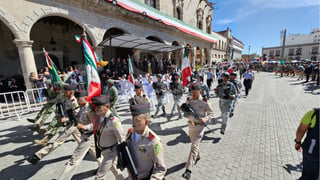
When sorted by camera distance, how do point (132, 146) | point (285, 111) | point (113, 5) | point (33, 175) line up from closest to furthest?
point (132, 146), point (33, 175), point (285, 111), point (113, 5)

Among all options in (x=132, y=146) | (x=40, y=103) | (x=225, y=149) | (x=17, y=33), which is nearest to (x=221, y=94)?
(x=225, y=149)

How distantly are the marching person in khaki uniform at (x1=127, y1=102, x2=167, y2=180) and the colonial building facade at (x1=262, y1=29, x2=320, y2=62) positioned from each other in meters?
64.1

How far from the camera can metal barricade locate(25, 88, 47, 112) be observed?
7.13m

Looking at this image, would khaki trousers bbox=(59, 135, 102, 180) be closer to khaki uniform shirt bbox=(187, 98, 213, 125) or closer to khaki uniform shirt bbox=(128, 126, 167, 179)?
khaki uniform shirt bbox=(128, 126, 167, 179)

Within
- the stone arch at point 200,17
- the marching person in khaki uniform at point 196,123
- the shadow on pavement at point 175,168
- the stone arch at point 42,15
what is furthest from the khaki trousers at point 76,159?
the stone arch at point 200,17

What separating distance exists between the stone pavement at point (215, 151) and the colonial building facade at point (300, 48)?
59805mm

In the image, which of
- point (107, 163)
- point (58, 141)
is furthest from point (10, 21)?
point (107, 163)

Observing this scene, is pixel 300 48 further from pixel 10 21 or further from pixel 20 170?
pixel 20 170

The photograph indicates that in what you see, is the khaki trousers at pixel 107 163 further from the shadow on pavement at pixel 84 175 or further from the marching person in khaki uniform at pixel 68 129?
the marching person in khaki uniform at pixel 68 129

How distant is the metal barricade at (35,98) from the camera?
7.13m

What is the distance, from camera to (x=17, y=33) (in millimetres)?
7062

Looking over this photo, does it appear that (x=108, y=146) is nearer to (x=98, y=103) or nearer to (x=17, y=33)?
(x=98, y=103)

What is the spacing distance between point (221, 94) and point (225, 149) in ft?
5.97

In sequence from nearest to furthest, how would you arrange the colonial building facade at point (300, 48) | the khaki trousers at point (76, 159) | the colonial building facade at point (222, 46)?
1. the khaki trousers at point (76, 159)
2. the colonial building facade at point (222, 46)
3. the colonial building facade at point (300, 48)
